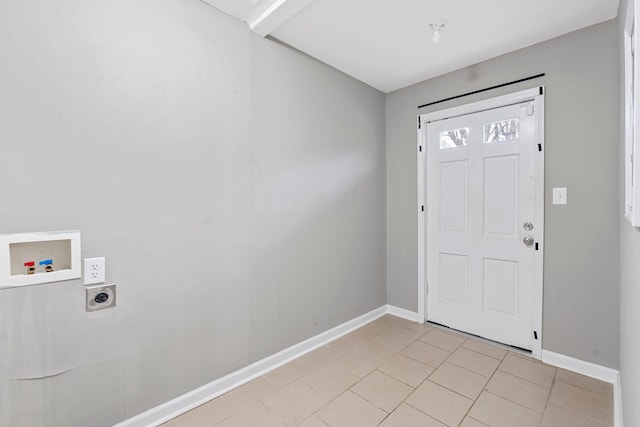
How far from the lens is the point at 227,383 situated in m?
2.01

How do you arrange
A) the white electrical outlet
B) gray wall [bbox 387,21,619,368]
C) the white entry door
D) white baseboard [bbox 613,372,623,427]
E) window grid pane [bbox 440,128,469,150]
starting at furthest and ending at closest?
window grid pane [bbox 440,128,469,150] < the white entry door < gray wall [bbox 387,21,619,368] < white baseboard [bbox 613,372,623,427] < the white electrical outlet

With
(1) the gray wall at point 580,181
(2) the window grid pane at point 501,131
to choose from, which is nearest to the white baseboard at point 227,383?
(1) the gray wall at point 580,181

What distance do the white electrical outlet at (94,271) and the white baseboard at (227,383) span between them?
2.61ft

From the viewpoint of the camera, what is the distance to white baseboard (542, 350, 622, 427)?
6.24 ft

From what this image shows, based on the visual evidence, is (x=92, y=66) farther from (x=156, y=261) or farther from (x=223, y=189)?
(x=156, y=261)

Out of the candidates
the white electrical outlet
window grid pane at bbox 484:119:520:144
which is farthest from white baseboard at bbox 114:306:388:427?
window grid pane at bbox 484:119:520:144

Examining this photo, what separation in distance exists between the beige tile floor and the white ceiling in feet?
8.38

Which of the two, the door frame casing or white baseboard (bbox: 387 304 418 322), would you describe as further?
white baseboard (bbox: 387 304 418 322)

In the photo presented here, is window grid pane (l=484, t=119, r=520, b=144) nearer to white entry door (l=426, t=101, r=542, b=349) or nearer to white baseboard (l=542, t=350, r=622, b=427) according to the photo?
white entry door (l=426, t=101, r=542, b=349)

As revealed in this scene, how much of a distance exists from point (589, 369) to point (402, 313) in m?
1.56

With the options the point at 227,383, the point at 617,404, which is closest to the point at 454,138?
the point at 617,404

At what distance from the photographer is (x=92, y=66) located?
1492mm

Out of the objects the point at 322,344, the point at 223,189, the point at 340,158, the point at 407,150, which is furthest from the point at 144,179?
the point at 407,150

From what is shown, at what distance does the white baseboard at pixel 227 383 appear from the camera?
1678 millimetres
